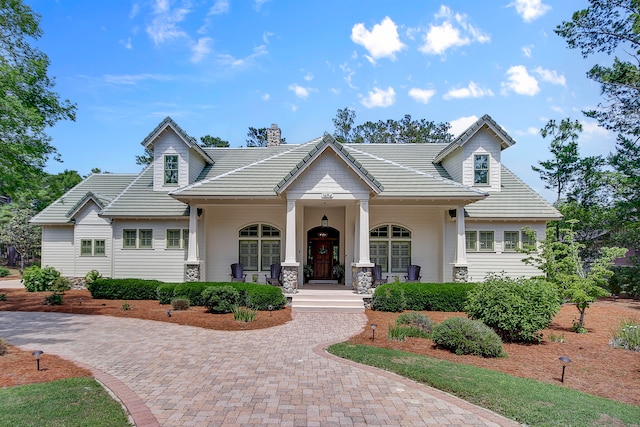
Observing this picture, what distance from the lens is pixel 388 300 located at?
13.4 m

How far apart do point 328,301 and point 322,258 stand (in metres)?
4.48

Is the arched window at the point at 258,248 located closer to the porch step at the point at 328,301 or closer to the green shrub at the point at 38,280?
the porch step at the point at 328,301

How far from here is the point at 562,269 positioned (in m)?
11.5

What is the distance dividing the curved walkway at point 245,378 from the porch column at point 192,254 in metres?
5.17

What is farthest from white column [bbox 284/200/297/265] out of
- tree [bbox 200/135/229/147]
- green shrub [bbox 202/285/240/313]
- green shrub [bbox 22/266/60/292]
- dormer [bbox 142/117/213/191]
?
tree [bbox 200/135/229/147]

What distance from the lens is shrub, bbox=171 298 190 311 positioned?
13281 mm

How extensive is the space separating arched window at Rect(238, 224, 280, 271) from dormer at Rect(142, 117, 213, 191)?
12.6 feet

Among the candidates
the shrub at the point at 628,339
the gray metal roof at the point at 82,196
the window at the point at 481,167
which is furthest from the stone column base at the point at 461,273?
the gray metal roof at the point at 82,196

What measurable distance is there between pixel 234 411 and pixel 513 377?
15.5 ft

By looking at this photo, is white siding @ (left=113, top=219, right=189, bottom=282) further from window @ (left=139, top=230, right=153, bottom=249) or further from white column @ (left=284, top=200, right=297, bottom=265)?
white column @ (left=284, top=200, right=297, bottom=265)

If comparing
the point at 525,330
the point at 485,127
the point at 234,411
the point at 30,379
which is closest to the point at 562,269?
the point at 525,330

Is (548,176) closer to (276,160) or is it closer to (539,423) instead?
(276,160)

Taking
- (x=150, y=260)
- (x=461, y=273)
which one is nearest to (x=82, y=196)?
(x=150, y=260)

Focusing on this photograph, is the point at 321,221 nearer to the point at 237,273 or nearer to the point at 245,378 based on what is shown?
the point at 237,273
